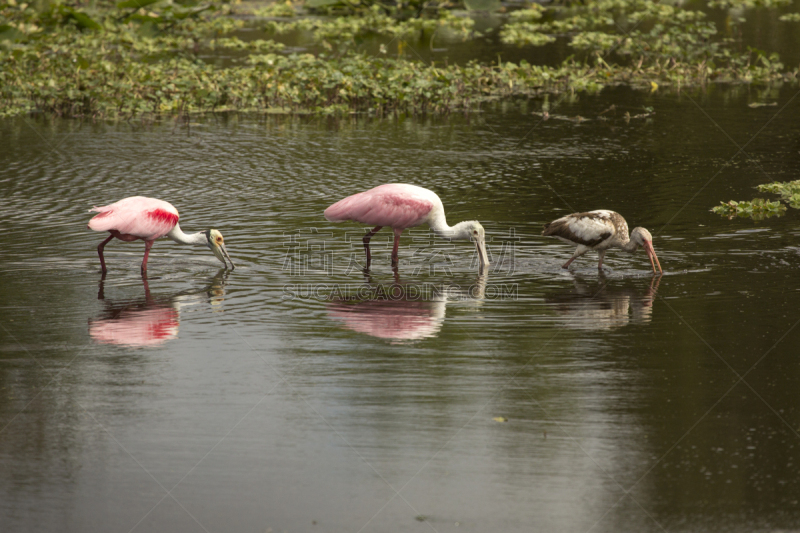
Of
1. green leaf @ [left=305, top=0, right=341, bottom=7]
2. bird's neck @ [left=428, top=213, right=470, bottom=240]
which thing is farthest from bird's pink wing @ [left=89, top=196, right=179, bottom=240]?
green leaf @ [left=305, top=0, right=341, bottom=7]

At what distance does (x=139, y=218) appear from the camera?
9.58m

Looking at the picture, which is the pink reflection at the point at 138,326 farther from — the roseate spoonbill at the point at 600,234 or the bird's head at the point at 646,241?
the bird's head at the point at 646,241

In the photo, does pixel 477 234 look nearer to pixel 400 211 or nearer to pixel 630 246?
pixel 400 211

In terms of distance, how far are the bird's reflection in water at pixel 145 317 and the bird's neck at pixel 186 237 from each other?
1.98 feet

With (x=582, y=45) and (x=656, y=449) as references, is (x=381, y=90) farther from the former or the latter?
(x=656, y=449)

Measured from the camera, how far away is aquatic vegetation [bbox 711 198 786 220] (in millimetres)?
11633

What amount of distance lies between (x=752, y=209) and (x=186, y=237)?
6.41m

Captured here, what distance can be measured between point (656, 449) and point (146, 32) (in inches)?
915

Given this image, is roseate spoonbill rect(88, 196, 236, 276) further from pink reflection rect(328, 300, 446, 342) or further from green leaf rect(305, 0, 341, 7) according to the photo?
green leaf rect(305, 0, 341, 7)


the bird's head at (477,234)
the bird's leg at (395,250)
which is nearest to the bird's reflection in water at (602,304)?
the bird's head at (477,234)

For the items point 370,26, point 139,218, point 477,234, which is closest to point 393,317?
point 477,234

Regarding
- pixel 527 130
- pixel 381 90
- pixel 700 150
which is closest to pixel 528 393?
pixel 700 150

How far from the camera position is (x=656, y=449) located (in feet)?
19.0

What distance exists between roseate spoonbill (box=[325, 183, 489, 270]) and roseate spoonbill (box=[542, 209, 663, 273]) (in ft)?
2.80
